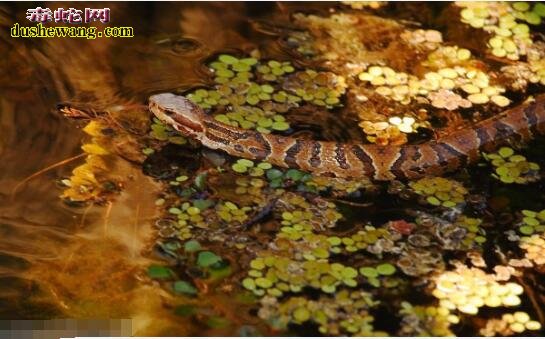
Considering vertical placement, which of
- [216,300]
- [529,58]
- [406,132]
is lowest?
[216,300]

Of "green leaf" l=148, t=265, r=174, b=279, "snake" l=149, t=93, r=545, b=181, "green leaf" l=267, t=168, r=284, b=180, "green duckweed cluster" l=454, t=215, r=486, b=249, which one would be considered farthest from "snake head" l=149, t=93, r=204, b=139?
"green duckweed cluster" l=454, t=215, r=486, b=249

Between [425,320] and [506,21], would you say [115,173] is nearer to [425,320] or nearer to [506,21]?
[425,320]

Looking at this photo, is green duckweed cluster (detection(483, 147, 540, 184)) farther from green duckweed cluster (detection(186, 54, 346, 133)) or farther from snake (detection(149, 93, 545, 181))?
green duckweed cluster (detection(186, 54, 346, 133))

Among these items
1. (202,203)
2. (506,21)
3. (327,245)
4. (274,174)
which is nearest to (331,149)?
(274,174)

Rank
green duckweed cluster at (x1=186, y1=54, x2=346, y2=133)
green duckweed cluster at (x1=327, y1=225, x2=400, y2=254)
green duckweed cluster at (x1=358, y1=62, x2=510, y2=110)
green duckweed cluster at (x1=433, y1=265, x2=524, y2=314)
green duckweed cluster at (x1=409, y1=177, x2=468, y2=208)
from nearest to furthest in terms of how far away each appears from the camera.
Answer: green duckweed cluster at (x1=433, y1=265, x2=524, y2=314) → green duckweed cluster at (x1=327, y1=225, x2=400, y2=254) → green duckweed cluster at (x1=409, y1=177, x2=468, y2=208) → green duckweed cluster at (x1=186, y1=54, x2=346, y2=133) → green duckweed cluster at (x1=358, y1=62, x2=510, y2=110)

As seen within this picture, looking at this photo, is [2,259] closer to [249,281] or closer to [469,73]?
[249,281]

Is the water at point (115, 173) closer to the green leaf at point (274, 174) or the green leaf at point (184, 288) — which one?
the green leaf at point (184, 288)

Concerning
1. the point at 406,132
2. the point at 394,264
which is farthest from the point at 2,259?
the point at 406,132
